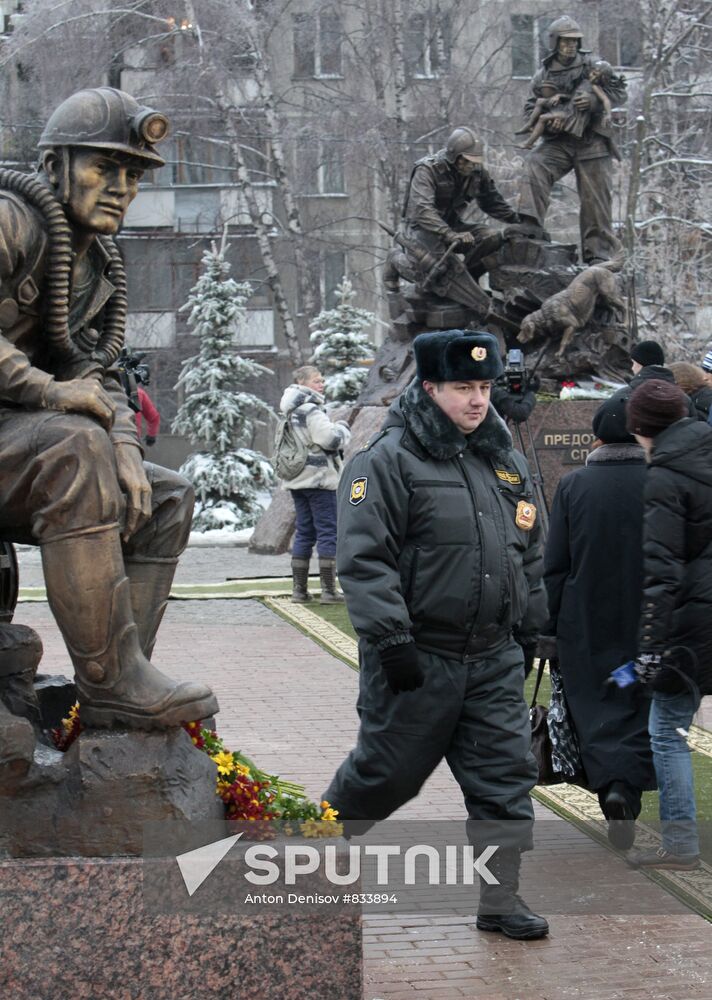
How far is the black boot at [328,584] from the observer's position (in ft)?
47.8

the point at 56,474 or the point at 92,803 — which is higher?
the point at 56,474

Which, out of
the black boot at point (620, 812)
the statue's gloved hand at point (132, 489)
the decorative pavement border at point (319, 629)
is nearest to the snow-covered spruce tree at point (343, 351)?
the decorative pavement border at point (319, 629)

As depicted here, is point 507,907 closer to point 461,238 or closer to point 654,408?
point 654,408

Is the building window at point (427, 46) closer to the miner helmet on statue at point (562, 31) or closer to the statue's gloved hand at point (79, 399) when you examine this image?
the miner helmet on statue at point (562, 31)

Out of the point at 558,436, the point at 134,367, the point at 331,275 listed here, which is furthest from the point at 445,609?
the point at 331,275

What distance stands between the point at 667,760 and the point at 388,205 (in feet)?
92.7

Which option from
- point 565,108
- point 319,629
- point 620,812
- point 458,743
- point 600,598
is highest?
point 565,108

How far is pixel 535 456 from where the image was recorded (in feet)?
52.1

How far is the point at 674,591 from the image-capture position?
20.3 ft

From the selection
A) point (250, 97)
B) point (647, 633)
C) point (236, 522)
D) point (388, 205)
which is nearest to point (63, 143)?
point (647, 633)

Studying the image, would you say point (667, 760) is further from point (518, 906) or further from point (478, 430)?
point (478, 430)

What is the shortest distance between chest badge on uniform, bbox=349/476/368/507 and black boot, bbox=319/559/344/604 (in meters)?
8.94

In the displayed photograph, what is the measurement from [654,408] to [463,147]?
1123 centimetres

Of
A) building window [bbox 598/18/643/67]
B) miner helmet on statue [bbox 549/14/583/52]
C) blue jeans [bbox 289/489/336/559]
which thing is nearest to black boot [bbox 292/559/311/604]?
blue jeans [bbox 289/489/336/559]
